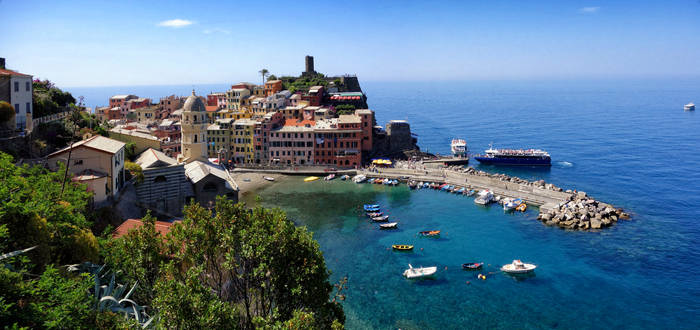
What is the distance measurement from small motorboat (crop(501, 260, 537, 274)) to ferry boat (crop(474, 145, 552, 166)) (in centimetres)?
4697

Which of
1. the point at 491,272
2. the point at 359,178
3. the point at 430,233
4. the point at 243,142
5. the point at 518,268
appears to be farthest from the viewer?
the point at 243,142

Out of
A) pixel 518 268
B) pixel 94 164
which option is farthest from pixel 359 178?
pixel 94 164

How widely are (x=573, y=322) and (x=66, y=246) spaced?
3004cm

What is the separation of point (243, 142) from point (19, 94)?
41774 mm

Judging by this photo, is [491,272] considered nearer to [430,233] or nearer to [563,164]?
[430,233]

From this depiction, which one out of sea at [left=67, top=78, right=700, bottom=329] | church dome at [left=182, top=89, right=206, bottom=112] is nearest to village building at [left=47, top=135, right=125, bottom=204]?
sea at [left=67, top=78, right=700, bottom=329]

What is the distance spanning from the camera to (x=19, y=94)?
112 feet

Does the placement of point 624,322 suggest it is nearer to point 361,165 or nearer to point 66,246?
point 66,246

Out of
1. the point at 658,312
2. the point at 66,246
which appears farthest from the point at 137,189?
the point at 658,312

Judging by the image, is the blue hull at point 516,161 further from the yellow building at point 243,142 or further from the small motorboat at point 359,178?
the yellow building at point 243,142

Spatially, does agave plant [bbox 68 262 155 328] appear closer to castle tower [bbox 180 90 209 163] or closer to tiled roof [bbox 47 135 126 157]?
tiled roof [bbox 47 135 126 157]

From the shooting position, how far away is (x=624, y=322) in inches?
1185

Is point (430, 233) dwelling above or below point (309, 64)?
below

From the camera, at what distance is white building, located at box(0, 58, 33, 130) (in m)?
33.1
